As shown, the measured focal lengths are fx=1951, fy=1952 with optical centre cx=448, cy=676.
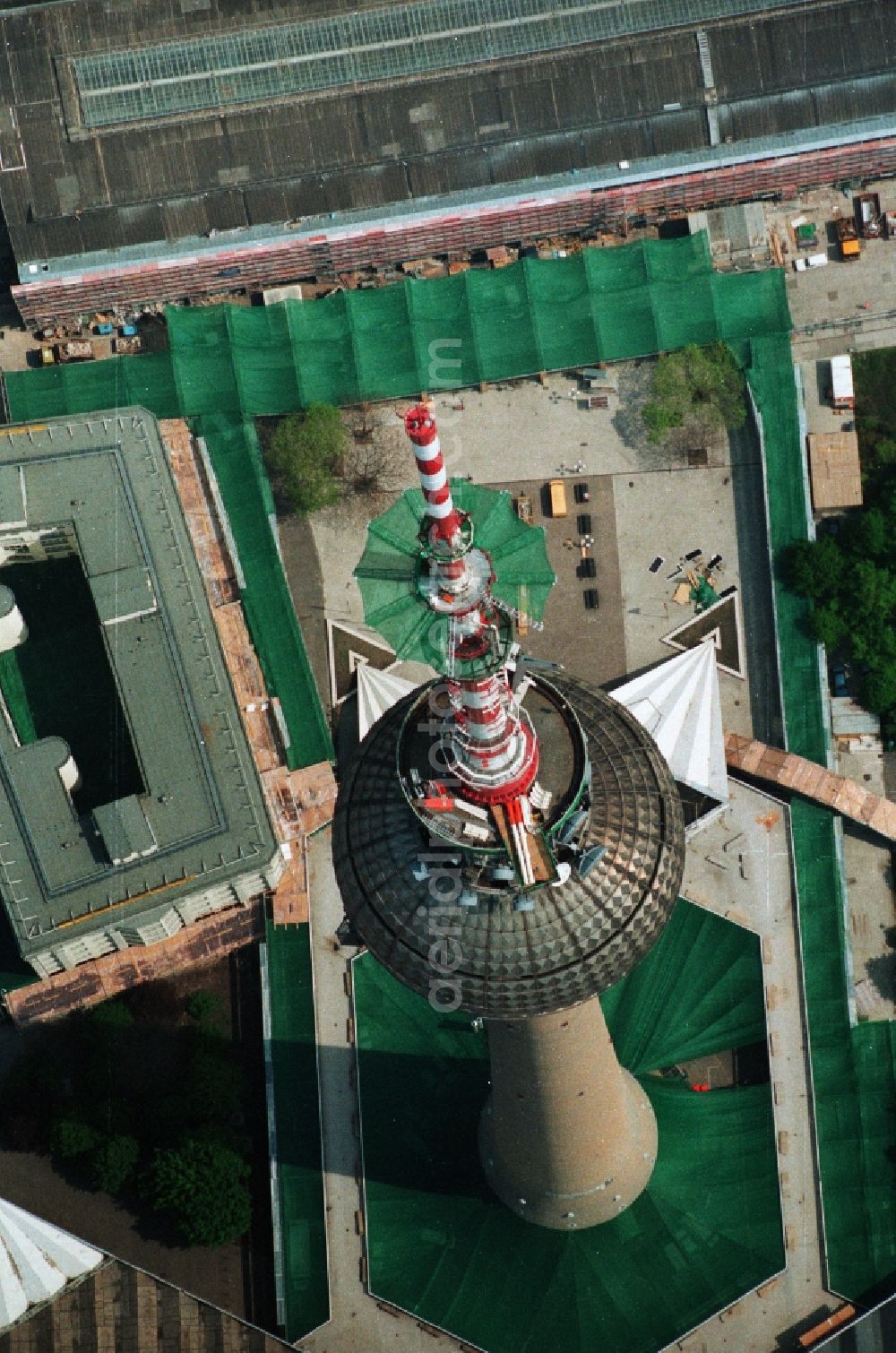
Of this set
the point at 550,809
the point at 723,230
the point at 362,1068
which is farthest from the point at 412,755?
the point at 723,230


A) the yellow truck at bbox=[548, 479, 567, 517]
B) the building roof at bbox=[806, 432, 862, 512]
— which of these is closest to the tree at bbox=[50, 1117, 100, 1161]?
the yellow truck at bbox=[548, 479, 567, 517]

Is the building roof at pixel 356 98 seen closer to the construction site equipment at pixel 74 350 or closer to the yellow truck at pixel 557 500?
the construction site equipment at pixel 74 350

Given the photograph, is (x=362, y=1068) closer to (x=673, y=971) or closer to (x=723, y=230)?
(x=673, y=971)

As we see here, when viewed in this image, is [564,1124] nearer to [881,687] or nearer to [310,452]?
[881,687]

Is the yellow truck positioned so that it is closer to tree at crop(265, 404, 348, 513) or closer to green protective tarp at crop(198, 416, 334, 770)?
tree at crop(265, 404, 348, 513)

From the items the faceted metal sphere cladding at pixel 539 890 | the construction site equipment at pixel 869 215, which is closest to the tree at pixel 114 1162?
the faceted metal sphere cladding at pixel 539 890
